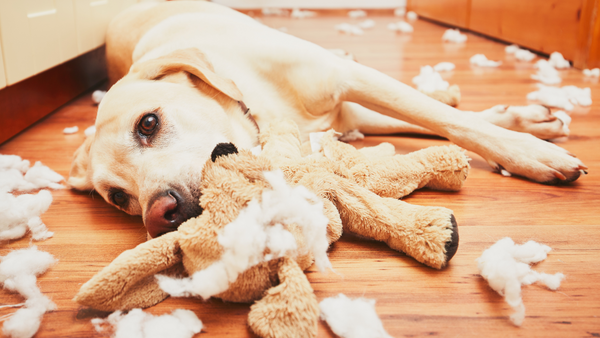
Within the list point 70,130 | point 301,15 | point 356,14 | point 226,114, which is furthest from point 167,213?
point 356,14

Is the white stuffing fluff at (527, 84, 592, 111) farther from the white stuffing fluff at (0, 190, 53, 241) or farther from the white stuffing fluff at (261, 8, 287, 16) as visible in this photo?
the white stuffing fluff at (261, 8, 287, 16)

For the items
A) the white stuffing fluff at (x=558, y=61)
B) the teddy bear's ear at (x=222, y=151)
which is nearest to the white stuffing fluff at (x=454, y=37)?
the white stuffing fluff at (x=558, y=61)

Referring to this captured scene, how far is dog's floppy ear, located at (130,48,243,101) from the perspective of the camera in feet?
5.56

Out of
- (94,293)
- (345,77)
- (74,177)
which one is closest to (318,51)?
(345,77)

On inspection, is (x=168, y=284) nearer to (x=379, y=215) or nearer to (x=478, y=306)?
(x=379, y=215)

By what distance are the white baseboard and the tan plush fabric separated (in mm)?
8055

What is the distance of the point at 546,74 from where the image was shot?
3.23 meters

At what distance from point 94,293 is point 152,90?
2.82 ft

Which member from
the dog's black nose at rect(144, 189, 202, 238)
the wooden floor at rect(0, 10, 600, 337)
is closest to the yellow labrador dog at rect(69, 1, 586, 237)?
the dog's black nose at rect(144, 189, 202, 238)

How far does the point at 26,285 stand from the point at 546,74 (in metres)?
3.46

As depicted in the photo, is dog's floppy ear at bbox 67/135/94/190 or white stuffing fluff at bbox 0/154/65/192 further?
white stuffing fluff at bbox 0/154/65/192

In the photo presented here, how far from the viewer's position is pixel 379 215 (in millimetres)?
1233

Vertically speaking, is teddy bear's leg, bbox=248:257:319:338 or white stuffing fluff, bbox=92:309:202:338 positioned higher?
teddy bear's leg, bbox=248:257:319:338

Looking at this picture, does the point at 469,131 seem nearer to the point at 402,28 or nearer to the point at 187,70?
the point at 187,70
